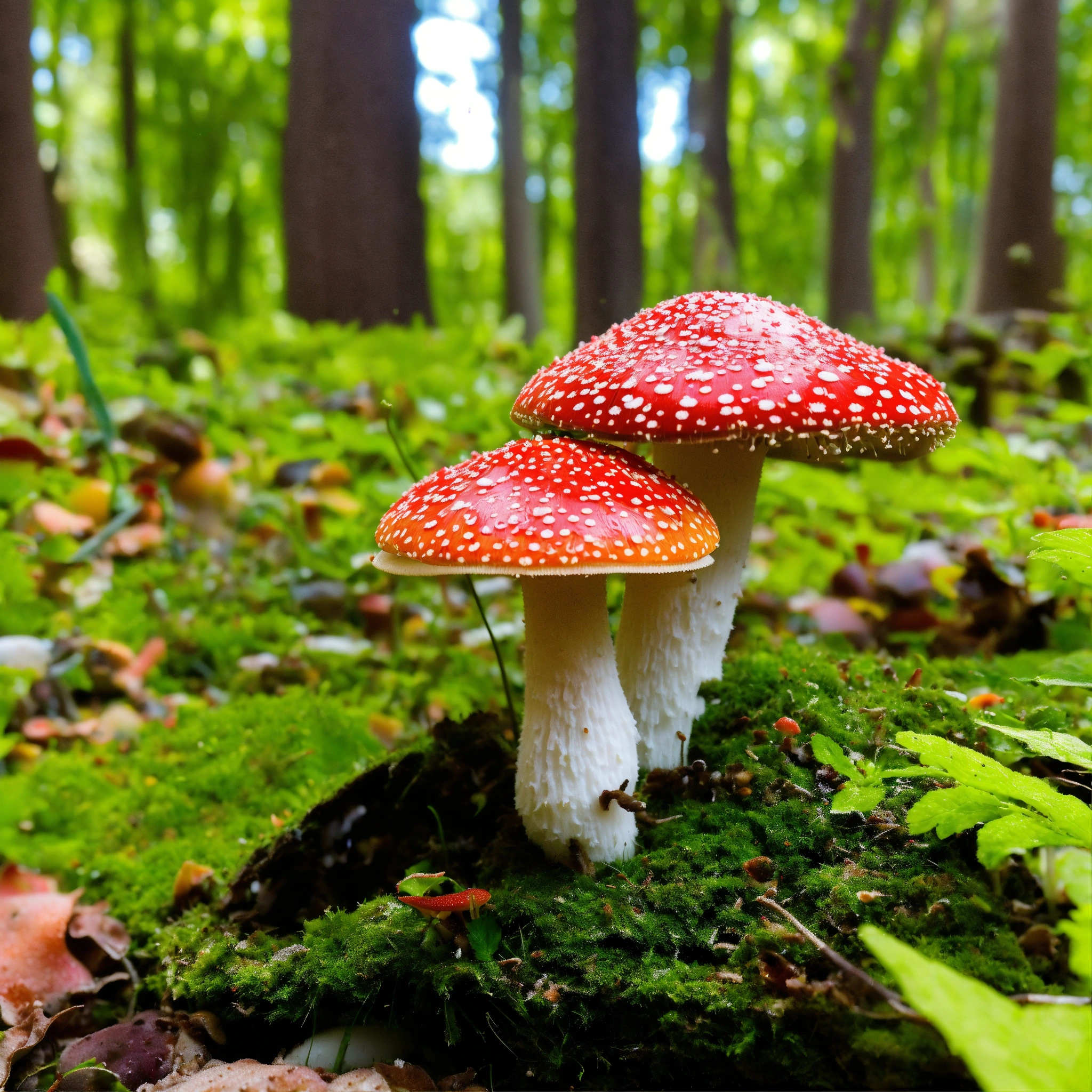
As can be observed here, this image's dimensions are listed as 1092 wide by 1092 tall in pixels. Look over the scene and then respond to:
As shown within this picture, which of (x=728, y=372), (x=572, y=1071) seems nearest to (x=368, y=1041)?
(x=572, y=1071)

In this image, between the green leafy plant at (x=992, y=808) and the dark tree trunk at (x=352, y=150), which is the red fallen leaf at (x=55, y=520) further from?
the dark tree trunk at (x=352, y=150)

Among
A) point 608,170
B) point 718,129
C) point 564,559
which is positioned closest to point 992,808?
point 564,559

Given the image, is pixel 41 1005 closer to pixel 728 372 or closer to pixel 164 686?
pixel 164 686

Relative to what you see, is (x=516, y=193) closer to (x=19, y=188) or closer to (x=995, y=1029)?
(x=19, y=188)

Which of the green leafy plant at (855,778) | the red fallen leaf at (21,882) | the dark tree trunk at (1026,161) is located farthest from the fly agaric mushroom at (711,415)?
the dark tree trunk at (1026,161)

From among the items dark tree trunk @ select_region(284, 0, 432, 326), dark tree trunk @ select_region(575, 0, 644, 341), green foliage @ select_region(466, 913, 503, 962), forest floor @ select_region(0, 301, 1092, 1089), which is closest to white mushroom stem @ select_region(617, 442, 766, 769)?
forest floor @ select_region(0, 301, 1092, 1089)
